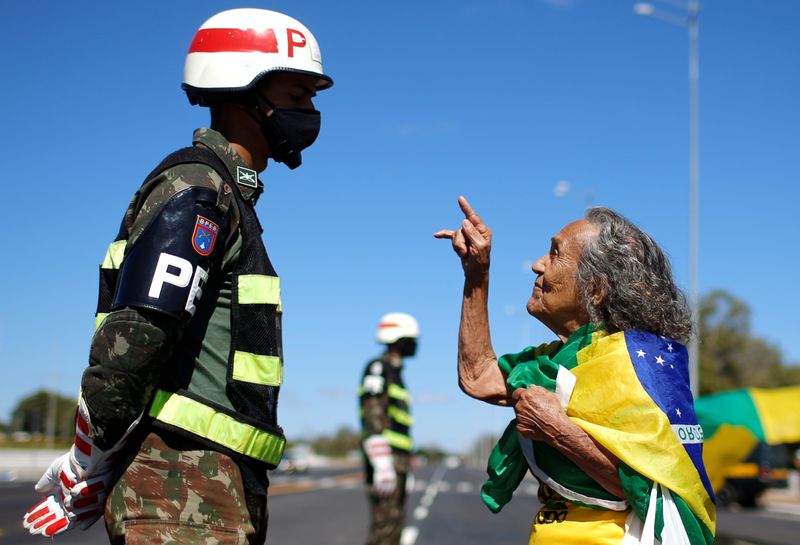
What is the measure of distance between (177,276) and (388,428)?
6.52m

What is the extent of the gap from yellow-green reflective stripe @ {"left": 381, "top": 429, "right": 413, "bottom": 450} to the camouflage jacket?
610cm

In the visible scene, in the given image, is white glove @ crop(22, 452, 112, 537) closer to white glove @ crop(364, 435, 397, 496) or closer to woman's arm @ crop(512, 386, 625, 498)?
woman's arm @ crop(512, 386, 625, 498)

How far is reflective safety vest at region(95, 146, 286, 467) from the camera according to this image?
2.95 m

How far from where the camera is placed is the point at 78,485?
118 inches

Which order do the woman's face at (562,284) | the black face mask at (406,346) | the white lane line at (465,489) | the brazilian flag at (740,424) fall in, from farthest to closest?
the white lane line at (465,489) → the black face mask at (406,346) → the brazilian flag at (740,424) → the woman's face at (562,284)

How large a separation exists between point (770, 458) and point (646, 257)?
87.9 feet

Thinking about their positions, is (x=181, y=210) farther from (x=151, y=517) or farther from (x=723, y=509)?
(x=723, y=509)

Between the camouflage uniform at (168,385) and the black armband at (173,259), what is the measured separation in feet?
0.13

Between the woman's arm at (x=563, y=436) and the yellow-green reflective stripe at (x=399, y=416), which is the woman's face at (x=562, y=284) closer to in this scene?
the woman's arm at (x=563, y=436)

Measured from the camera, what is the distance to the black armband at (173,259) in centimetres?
279

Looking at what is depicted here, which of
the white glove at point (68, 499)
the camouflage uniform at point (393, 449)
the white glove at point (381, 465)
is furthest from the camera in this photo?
the camouflage uniform at point (393, 449)

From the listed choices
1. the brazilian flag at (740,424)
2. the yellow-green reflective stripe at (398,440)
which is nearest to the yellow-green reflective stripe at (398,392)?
the yellow-green reflective stripe at (398,440)

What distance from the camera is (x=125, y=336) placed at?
2.75 metres

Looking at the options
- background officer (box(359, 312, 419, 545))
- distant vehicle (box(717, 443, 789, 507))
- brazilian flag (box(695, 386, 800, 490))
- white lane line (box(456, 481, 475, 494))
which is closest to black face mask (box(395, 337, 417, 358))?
background officer (box(359, 312, 419, 545))
